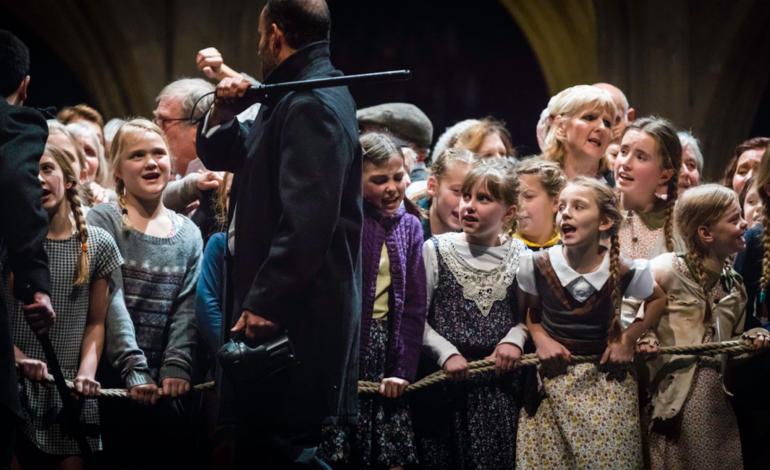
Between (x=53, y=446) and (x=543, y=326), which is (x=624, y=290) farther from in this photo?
(x=53, y=446)

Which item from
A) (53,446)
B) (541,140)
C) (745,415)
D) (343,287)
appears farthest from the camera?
(541,140)

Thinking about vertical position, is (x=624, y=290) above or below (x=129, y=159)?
below

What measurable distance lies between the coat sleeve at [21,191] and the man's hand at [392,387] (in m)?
1.30

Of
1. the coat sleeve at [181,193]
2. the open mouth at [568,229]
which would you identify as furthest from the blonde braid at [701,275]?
the coat sleeve at [181,193]

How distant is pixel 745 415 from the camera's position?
5.29 meters

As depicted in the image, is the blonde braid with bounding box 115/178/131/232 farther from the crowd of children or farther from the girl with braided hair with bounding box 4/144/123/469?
the girl with braided hair with bounding box 4/144/123/469

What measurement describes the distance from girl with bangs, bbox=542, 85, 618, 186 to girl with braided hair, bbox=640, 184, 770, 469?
0.64 meters

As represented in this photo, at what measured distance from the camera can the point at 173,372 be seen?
4.99 m

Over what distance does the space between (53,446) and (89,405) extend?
0.20 meters

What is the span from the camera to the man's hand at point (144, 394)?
4.88m

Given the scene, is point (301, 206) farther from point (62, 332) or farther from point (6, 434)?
point (62, 332)

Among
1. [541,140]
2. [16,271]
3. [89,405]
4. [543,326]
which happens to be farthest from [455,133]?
[16,271]

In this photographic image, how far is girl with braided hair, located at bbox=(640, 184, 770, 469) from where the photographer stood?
16.5ft

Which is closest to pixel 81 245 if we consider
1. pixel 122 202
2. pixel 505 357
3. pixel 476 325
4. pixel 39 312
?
pixel 122 202
